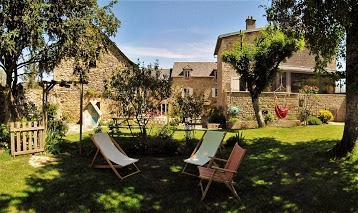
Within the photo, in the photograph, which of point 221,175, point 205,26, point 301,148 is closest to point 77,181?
point 221,175

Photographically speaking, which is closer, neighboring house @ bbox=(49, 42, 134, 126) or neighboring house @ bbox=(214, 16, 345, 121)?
neighboring house @ bbox=(214, 16, 345, 121)

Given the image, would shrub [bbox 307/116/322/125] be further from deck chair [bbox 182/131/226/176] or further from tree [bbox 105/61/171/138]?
deck chair [bbox 182/131/226/176]

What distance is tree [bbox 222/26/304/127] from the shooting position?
15.1 m

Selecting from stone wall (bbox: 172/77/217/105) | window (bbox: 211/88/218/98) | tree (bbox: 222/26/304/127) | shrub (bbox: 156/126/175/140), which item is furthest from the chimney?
shrub (bbox: 156/126/175/140)

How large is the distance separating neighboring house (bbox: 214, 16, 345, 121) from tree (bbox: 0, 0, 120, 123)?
10.2 m

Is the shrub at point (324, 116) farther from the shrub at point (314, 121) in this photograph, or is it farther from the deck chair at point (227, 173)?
the deck chair at point (227, 173)

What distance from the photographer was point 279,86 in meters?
22.7

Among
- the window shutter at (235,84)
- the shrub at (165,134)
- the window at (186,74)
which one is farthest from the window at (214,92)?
the shrub at (165,134)

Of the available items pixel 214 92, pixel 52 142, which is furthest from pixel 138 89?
pixel 214 92

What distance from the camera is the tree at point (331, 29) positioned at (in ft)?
20.4

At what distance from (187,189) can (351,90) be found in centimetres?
489

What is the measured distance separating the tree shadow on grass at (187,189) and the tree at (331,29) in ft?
4.03

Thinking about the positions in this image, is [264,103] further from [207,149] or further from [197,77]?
[197,77]

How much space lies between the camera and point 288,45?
49.1 feet
